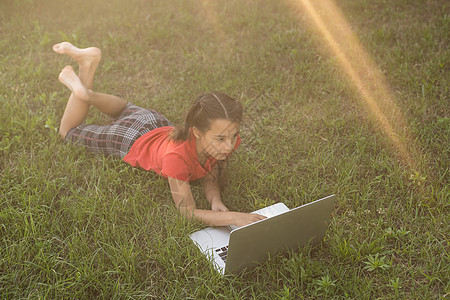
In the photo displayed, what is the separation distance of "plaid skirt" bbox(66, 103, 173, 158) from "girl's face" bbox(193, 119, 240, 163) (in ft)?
2.35

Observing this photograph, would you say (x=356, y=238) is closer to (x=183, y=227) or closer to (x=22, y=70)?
(x=183, y=227)

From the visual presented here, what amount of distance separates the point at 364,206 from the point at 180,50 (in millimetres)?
2804

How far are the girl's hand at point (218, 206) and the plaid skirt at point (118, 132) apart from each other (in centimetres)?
82

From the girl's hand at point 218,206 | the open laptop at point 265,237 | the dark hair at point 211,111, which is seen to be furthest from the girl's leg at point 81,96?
the open laptop at point 265,237

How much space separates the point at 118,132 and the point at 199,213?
1.03 metres

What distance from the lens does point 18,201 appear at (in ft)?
9.48

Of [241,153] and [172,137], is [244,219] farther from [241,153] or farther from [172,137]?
[241,153]

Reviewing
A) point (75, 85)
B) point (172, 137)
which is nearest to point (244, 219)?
point (172, 137)

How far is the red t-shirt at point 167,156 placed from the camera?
2736 millimetres

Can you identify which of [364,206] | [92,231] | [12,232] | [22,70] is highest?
[22,70]

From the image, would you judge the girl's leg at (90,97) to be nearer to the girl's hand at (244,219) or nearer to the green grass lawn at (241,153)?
the green grass lawn at (241,153)

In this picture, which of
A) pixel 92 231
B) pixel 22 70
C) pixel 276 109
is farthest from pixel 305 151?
pixel 22 70

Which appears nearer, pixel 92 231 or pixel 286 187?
pixel 92 231

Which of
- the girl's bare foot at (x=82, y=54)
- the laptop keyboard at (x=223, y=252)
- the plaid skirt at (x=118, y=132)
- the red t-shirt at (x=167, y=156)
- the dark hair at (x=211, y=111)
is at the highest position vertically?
the girl's bare foot at (x=82, y=54)
